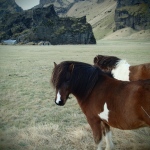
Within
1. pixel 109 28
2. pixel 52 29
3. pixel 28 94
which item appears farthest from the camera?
pixel 109 28

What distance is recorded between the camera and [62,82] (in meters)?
3.12

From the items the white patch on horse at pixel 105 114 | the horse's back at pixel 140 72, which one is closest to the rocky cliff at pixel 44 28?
the horse's back at pixel 140 72

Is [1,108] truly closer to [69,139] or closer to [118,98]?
[69,139]

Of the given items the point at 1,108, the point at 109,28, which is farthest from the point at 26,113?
the point at 109,28

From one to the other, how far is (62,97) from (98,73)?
75 cm

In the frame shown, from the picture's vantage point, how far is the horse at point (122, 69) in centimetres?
596

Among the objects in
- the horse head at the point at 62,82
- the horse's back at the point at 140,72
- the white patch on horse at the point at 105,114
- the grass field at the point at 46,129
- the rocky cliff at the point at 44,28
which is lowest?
the rocky cliff at the point at 44,28

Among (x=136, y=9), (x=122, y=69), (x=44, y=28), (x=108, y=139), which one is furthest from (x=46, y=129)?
(x=44, y=28)

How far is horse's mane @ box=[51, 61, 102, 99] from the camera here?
311 centimetres

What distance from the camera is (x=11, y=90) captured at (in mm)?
7961

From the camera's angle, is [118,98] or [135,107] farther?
[118,98]

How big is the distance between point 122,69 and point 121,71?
8 centimetres

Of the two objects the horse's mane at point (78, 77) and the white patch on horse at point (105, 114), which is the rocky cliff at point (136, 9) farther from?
the white patch on horse at point (105, 114)

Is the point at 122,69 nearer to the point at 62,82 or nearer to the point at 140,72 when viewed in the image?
the point at 140,72
